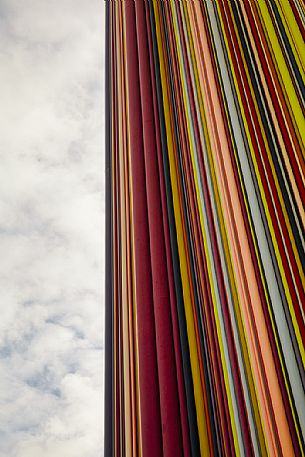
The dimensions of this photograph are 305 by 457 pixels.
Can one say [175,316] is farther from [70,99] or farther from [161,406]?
[70,99]

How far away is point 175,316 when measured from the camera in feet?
2.79

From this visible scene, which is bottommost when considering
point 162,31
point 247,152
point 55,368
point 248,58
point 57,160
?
point 55,368

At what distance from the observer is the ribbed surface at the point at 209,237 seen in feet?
2.41

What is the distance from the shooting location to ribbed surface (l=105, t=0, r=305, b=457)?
733mm

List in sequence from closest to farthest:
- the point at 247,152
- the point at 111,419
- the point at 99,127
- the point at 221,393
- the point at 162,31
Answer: the point at 221,393 → the point at 111,419 → the point at 247,152 → the point at 162,31 → the point at 99,127

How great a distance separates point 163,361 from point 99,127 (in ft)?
3.90

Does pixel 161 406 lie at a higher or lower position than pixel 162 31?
lower

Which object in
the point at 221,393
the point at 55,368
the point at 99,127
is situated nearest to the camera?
the point at 221,393

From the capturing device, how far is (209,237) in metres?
0.94

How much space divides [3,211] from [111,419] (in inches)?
35.2

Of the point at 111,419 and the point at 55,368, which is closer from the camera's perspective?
the point at 111,419

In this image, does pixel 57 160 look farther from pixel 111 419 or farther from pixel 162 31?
pixel 111 419

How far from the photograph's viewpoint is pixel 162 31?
55.9 inches

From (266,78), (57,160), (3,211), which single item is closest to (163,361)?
(266,78)
